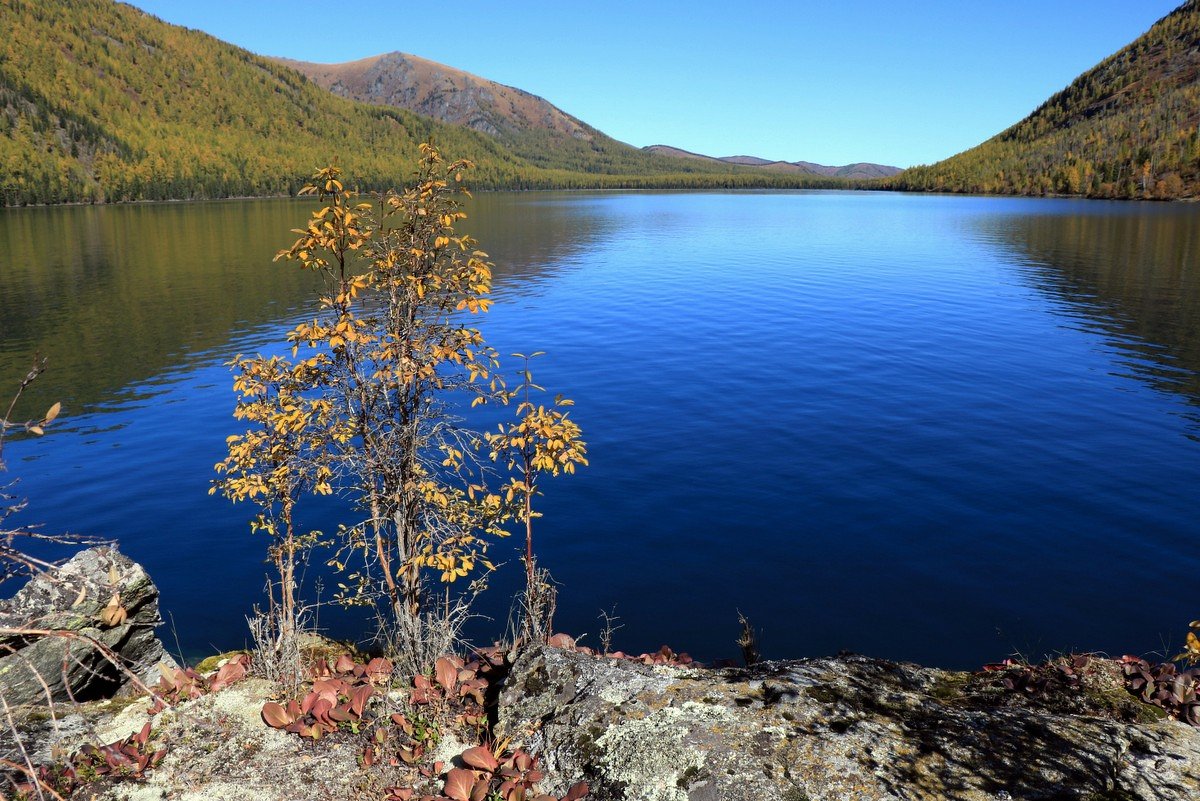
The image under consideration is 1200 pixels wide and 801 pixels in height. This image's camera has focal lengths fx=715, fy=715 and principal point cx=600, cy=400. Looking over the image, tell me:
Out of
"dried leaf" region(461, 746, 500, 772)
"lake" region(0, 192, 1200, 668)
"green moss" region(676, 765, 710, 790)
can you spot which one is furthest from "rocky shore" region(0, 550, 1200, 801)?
"lake" region(0, 192, 1200, 668)

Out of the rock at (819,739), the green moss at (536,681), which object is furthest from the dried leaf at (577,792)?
the green moss at (536,681)

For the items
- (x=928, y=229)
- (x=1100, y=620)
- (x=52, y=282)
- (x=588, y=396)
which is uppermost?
(x=928, y=229)

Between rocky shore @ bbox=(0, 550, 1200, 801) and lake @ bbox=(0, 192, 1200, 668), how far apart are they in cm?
684

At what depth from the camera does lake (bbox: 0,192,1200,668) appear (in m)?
14.6

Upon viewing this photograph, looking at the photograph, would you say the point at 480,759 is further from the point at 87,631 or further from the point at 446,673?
the point at 87,631

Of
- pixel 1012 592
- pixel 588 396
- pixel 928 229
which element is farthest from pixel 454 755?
pixel 928 229

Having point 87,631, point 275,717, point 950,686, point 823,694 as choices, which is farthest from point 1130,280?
point 87,631

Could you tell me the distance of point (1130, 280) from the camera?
169ft

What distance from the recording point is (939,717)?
5.77 m

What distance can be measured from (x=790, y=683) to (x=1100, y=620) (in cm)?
1108

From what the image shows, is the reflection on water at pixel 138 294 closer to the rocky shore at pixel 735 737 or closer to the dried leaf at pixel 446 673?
the rocky shore at pixel 735 737

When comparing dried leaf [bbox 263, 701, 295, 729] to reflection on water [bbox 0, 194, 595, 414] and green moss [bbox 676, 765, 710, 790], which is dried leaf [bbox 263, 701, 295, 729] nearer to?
green moss [bbox 676, 765, 710, 790]

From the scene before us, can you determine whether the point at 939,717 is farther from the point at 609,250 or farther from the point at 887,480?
the point at 609,250

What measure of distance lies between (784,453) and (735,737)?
17184 millimetres
